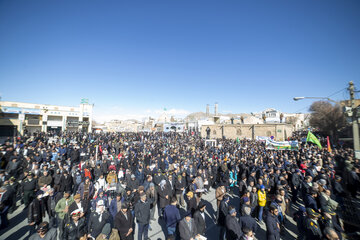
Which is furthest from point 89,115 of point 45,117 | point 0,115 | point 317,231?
point 317,231

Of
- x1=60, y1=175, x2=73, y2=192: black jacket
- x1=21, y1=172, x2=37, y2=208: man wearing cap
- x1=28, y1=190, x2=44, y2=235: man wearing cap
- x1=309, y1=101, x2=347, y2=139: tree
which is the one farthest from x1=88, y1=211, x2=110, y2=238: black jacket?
x1=309, y1=101, x2=347, y2=139: tree

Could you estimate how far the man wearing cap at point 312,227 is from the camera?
3.80 metres

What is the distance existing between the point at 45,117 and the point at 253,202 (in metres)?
50.0

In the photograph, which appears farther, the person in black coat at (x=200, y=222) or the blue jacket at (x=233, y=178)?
the blue jacket at (x=233, y=178)

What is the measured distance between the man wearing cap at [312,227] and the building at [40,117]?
40.8 m

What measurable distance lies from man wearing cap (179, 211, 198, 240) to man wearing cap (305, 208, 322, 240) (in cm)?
287

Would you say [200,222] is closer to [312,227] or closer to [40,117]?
[312,227]

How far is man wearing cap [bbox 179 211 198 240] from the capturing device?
3801 millimetres

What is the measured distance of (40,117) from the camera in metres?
39.2

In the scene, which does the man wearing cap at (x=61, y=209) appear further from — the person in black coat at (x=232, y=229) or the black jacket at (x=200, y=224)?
the person in black coat at (x=232, y=229)

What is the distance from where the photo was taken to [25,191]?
6723 millimetres

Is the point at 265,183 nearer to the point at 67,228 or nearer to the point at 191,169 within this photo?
the point at 191,169

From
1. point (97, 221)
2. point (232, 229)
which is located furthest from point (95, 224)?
point (232, 229)

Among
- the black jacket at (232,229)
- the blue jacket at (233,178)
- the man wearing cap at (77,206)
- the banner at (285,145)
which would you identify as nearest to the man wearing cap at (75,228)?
the man wearing cap at (77,206)
